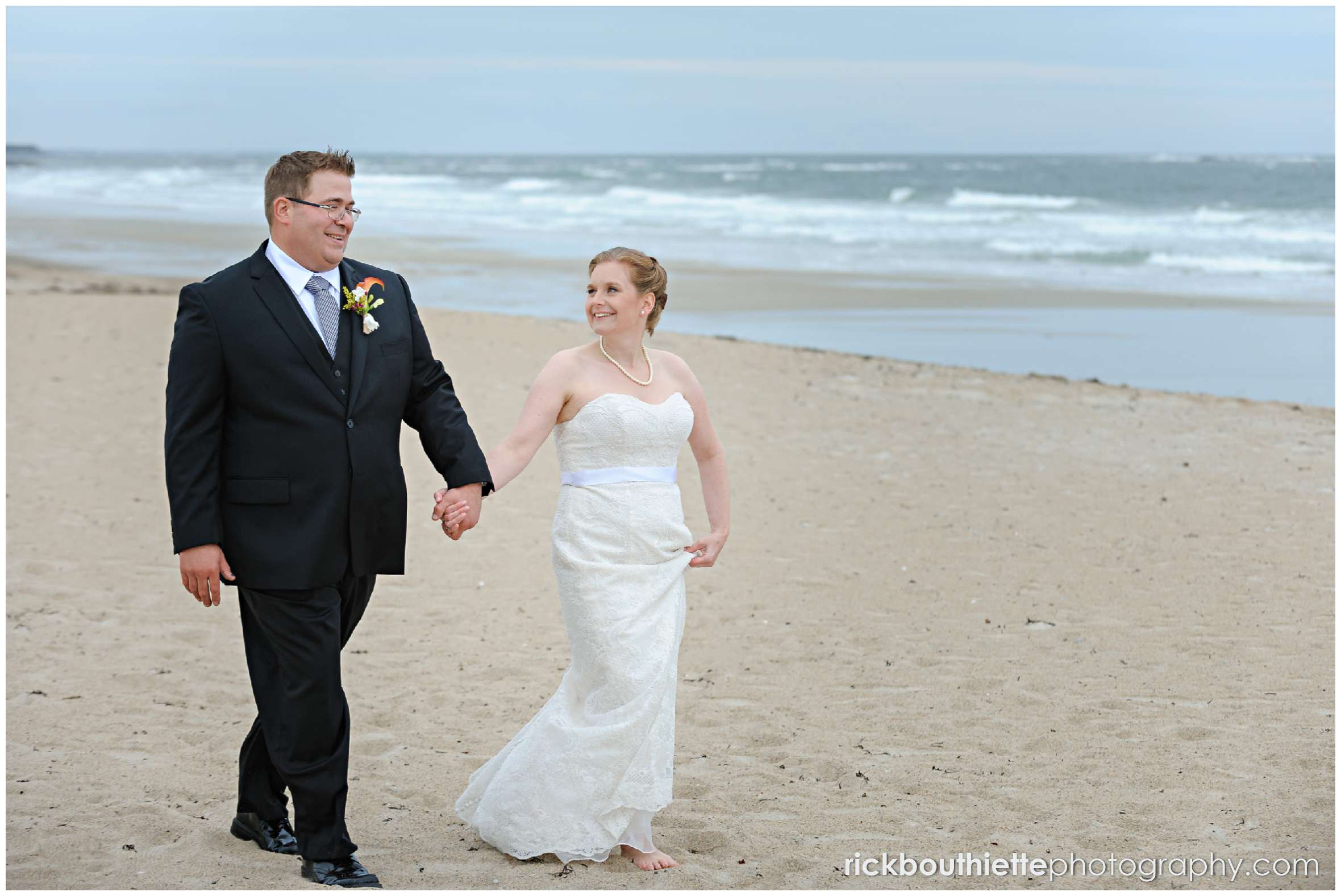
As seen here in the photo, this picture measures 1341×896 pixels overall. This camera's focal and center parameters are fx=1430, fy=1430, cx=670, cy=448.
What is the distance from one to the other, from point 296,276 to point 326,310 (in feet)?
0.38

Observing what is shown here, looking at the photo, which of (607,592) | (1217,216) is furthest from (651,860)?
(1217,216)

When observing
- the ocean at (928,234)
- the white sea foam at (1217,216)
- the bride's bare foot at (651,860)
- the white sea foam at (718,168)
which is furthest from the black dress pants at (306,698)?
the white sea foam at (718,168)

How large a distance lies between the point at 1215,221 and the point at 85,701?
117 ft

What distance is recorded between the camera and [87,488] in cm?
902

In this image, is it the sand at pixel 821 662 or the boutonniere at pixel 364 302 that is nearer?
the boutonniere at pixel 364 302

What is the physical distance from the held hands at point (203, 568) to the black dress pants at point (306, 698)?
9 cm

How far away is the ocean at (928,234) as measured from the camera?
16078 mm

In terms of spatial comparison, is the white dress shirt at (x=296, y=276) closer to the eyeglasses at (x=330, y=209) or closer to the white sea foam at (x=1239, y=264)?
the eyeglasses at (x=330, y=209)

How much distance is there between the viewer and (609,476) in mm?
4047

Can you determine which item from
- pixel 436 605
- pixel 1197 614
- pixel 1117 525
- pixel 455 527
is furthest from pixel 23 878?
pixel 1117 525

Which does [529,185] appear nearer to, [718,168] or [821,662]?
[718,168]

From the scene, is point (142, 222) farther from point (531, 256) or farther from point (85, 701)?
point (85, 701)

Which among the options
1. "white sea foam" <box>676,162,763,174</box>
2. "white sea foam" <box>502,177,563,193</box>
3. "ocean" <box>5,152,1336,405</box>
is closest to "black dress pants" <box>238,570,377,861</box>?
"ocean" <box>5,152,1336,405</box>

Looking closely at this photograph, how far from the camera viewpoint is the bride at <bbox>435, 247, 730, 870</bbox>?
3992 millimetres
